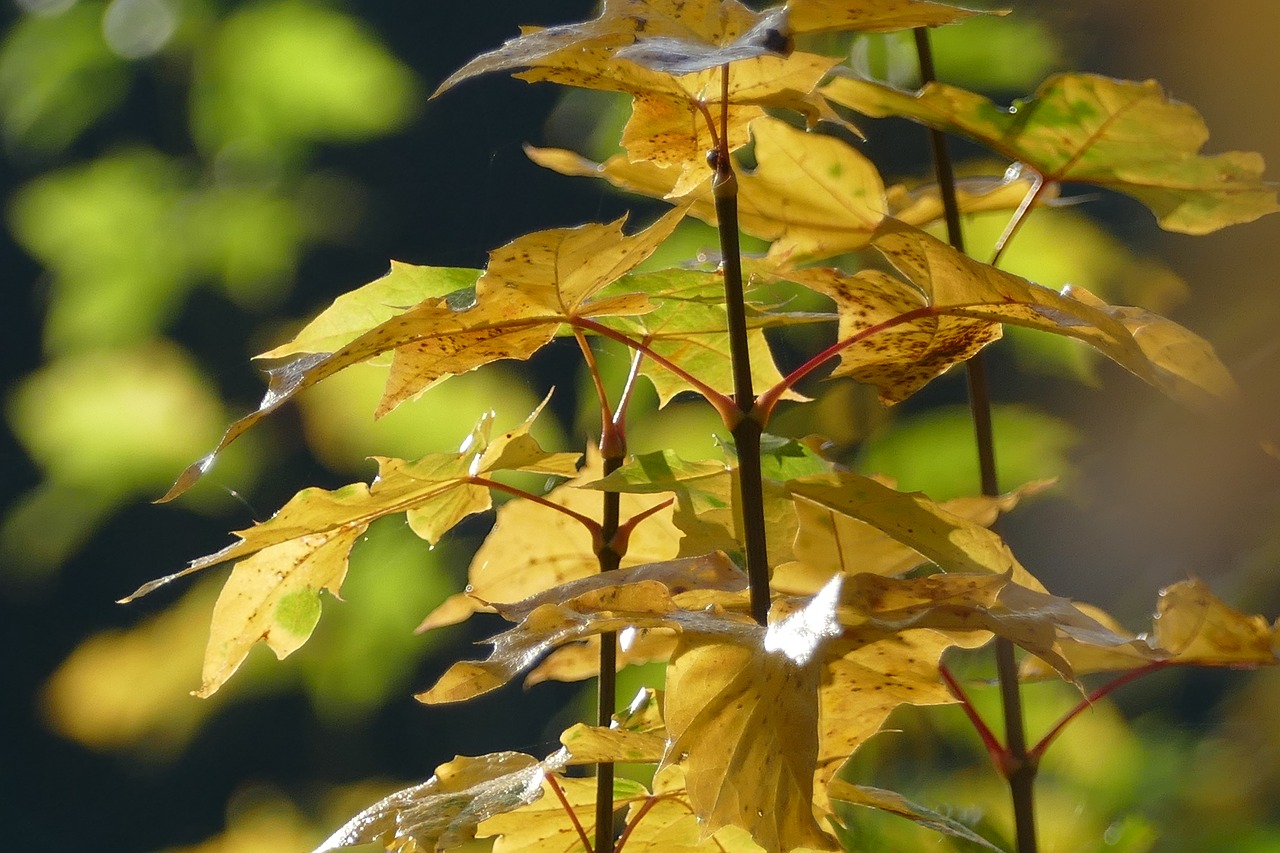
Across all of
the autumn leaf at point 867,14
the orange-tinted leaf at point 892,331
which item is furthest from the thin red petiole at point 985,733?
the autumn leaf at point 867,14

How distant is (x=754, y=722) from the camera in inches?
10.0

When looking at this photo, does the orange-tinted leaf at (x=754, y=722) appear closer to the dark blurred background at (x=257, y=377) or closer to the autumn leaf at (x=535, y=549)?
the autumn leaf at (x=535, y=549)

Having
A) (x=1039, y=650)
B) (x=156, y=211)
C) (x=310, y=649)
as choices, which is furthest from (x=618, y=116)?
(x=1039, y=650)

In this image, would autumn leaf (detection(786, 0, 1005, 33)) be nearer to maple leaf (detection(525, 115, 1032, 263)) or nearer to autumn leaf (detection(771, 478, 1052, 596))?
maple leaf (detection(525, 115, 1032, 263))

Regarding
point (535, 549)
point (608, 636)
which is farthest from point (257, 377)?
point (608, 636)

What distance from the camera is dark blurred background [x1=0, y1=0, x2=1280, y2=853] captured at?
953 millimetres

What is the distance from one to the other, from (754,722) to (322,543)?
21 cm

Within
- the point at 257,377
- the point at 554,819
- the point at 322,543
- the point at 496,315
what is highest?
the point at 496,315

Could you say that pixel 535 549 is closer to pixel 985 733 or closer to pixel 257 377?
pixel 985 733

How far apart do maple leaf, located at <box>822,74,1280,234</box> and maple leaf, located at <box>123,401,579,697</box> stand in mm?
187

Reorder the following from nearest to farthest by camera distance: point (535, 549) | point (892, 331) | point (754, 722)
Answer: point (754, 722) → point (892, 331) → point (535, 549)

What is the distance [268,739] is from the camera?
3.34ft

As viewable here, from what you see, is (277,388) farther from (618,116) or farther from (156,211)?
(156,211)

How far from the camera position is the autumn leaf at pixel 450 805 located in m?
0.28
